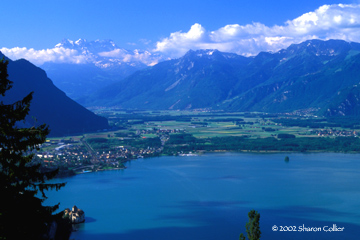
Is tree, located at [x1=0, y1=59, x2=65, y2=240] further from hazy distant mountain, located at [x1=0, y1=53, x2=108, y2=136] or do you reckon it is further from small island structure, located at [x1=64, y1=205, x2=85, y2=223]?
hazy distant mountain, located at [x1=0, y1=53, x2=108, y2=136]

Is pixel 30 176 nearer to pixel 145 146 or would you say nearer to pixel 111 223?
pixel 111 223

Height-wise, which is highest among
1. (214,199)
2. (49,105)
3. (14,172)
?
(49,105)

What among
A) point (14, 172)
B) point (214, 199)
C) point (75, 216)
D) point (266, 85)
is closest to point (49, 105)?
point (214, 199)

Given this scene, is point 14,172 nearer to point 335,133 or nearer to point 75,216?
point 75,216

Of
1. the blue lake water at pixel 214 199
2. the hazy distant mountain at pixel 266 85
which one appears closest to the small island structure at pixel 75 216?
the blue lake water at pixel 214 199

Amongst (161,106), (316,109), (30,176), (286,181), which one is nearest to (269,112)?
(316,109)

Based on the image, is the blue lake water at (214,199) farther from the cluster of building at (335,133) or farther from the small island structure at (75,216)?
the cluster of building at (335,133)

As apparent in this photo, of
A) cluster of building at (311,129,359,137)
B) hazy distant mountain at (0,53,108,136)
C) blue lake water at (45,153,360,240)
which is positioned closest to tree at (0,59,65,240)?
blue lake water at (45,153,360,240)
